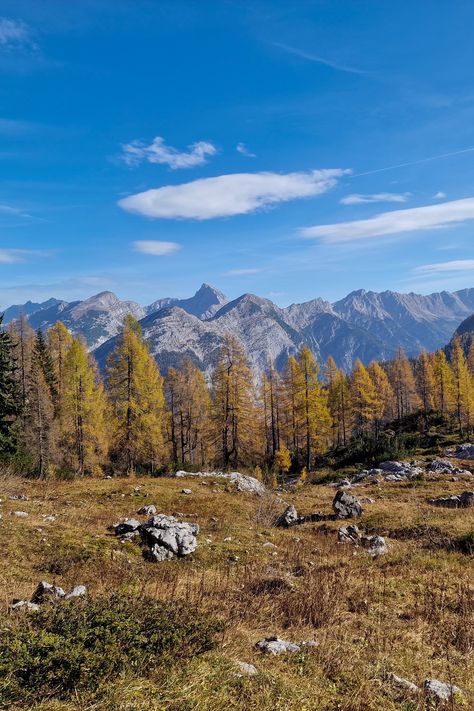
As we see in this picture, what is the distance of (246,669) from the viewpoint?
4758 mm

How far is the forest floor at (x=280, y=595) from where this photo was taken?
4.36 metres

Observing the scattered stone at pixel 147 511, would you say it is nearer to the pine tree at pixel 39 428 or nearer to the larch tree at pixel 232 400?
the pine tree at pixel 39 428

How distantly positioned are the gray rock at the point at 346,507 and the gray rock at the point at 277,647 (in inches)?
544

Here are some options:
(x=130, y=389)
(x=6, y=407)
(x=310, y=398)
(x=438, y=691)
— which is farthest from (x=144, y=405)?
(x=438, y=691)

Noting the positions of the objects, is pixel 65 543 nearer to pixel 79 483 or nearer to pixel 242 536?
pixel 242 536

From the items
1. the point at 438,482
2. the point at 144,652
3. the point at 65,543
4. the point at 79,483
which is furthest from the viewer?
the point at 438,482

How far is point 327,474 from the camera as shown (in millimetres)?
43188

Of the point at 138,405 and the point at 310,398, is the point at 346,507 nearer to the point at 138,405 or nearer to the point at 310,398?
the point at 138,405

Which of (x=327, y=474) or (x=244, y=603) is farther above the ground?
(x=244, y=603)

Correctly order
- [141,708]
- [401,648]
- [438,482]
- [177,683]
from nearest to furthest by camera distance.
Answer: [141,708], [177,683], [401,648], [438,482]

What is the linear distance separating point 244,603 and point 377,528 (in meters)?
10.9

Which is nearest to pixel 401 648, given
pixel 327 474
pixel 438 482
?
pixel 438 482

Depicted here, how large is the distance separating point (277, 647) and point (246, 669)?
861 millimetres

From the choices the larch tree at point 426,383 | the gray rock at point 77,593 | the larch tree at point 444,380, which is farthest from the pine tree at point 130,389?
the larch tree at point 426,383
